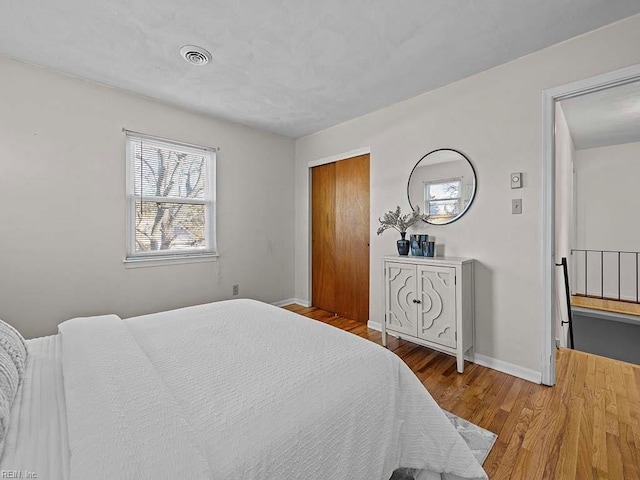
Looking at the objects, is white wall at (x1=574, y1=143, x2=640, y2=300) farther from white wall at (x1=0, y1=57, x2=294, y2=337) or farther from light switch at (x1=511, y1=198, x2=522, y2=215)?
white wall at (x1=0, y1=57, x2=294, y2=337)

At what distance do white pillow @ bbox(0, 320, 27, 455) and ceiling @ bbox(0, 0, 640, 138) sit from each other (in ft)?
6.09

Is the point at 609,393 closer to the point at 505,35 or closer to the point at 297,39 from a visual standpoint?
the point at 505,35

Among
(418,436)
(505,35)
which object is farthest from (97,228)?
(505,35)

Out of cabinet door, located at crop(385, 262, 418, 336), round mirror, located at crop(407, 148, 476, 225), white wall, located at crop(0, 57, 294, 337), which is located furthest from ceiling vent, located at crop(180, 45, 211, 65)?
cabinet door, located at crop(385, 262, 418, 336)

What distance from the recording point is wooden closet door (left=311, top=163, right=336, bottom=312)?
12.6 feet

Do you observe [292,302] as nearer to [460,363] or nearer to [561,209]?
[460,363]

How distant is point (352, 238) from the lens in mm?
3588

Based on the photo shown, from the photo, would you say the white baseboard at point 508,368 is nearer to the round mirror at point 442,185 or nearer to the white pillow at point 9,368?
the round mirror at point 442,185

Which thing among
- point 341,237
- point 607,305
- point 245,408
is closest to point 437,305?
point 341,237

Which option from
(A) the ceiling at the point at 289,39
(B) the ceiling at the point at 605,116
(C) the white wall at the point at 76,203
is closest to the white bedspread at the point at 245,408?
(C) the white wall at the point at 76,203

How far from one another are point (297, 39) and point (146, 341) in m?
2.11

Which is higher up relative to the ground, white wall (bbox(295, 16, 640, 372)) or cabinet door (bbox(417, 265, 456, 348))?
white wall (bbox(295, 16, 640, 372))

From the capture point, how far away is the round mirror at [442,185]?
99.8 inches

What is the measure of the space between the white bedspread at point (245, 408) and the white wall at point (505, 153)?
1.53 m
